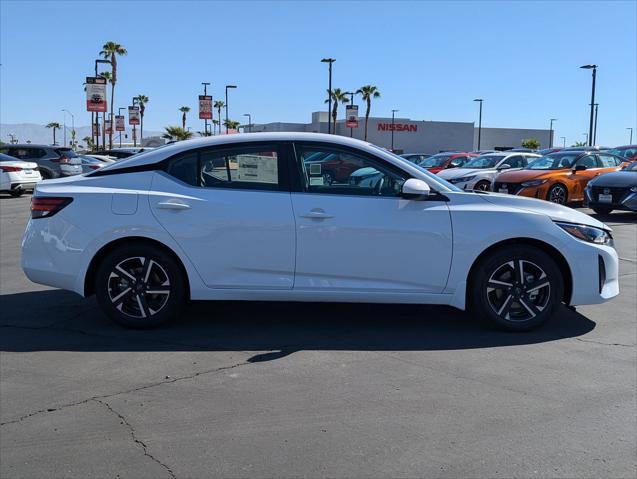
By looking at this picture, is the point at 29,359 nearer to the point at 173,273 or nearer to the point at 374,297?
the point at 173,273

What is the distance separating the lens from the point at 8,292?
6949mm

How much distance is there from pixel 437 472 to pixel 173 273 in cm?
298

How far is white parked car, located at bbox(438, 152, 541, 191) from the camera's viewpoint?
736 inches

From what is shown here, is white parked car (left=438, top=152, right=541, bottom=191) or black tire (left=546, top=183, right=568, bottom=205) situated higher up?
white parked car (left=438, top=152, right=541, bottom=191)

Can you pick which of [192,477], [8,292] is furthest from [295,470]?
[8,292]

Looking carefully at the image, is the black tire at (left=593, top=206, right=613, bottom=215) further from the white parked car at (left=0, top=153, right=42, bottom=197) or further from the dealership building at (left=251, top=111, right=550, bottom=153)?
the dealership building at (left=251, top=111, right=550, bottom=153)

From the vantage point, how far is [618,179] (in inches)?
558

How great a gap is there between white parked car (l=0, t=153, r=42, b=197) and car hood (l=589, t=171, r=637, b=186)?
16.4 metres

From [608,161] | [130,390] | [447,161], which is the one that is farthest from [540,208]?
[447,161]

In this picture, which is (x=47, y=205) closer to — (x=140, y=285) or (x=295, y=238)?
(x=140, y=285)

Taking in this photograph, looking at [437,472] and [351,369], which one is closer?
[437,472]

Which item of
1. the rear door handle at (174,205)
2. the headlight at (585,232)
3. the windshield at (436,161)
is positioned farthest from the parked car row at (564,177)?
the rear door handle at (174,205)

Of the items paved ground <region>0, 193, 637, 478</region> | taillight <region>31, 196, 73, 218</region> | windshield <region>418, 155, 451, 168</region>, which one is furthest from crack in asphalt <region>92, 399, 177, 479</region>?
windshield <region>418, 155, 451, 168</region>

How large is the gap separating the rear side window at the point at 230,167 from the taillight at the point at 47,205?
0.93 metres
